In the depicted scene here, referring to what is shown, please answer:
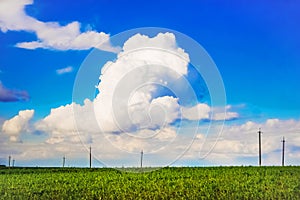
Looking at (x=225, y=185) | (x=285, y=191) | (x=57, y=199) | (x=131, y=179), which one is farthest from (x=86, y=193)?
(x=285, y=191)

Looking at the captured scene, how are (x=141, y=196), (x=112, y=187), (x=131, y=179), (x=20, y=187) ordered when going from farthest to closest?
(x=131, y=179), (x=20, y=187), (x=112, y=187), (x=141, y=196)

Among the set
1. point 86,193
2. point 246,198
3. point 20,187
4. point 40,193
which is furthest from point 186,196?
point 20,187

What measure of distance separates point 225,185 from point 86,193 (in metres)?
5.41

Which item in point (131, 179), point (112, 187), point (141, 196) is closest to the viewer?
point (141, 196)

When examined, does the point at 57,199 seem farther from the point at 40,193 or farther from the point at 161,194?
the point at 161,194

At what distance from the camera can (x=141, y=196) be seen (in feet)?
57.2

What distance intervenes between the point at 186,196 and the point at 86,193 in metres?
3.49

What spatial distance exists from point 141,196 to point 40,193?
3964 millimetres

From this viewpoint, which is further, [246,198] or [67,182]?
[67,182]

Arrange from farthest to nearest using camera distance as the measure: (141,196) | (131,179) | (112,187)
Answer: (131,179), (112,187), (141,196)

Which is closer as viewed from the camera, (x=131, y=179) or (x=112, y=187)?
(x=112, y=187)

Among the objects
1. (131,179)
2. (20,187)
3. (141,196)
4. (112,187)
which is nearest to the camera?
(141,196)

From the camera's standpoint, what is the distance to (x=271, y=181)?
22.3 m

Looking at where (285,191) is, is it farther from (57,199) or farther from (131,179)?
(57,199)
